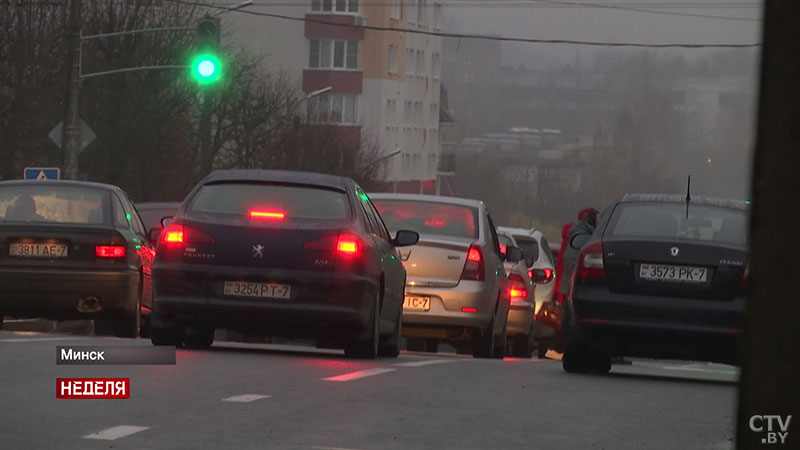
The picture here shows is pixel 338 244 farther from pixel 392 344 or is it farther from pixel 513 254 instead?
pixel 513 254

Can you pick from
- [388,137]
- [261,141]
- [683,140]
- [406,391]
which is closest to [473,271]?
[406,391]

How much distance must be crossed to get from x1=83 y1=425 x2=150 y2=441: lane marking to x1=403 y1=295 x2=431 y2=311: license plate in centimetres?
888

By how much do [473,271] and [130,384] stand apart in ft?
22.6

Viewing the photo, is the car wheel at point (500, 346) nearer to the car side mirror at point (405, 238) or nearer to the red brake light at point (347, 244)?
the car side mirror at point (405, 238)

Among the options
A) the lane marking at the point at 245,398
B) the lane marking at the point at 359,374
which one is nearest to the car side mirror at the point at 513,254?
the lane marking at the point at 359,374

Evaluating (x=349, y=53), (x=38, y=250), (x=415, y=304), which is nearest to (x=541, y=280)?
(x=415, y=304)

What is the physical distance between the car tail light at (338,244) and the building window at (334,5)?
10672 cm

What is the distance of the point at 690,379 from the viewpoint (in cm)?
1460

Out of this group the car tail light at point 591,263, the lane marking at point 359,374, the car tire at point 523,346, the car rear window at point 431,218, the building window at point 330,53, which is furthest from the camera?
the building window at point 330,53

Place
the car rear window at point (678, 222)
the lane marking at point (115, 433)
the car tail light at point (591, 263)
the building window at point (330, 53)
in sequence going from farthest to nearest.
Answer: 1. the building window at point (330, 53)
2. the car rear window at point (678, 222)
3. the car tail light at point (591, 263)
4. the lane marking at point (115, 433)

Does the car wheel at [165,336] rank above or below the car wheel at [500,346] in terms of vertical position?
above

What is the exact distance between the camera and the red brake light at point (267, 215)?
45.8 feet

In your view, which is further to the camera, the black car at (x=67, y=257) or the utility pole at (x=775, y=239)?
the black car at (x=67, y=257)

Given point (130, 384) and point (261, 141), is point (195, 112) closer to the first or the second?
point (261, 141)
